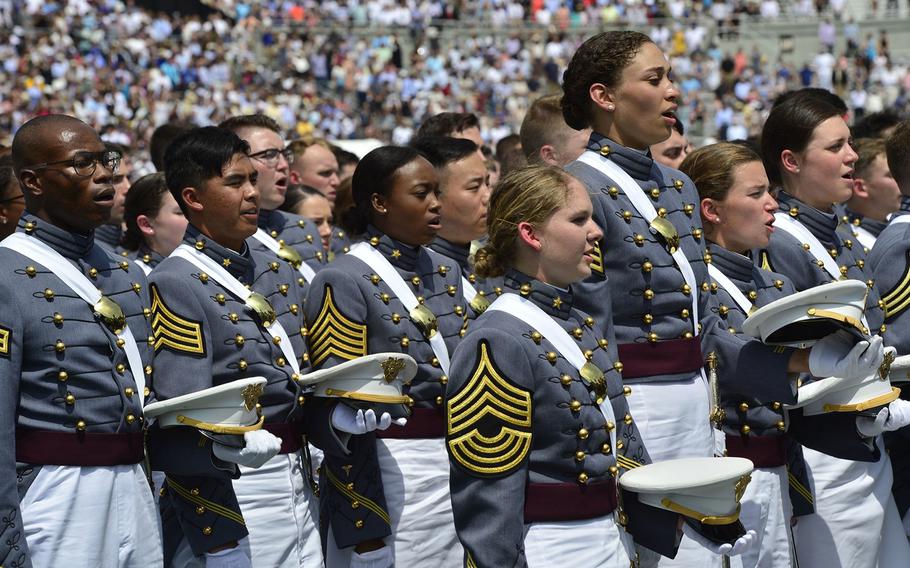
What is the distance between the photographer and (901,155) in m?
6.72

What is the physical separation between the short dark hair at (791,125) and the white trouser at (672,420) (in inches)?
67.0

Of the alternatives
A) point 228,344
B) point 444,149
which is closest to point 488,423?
point 228,344

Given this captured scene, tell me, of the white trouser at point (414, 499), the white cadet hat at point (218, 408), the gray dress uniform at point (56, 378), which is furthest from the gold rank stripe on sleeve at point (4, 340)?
the white trouser at point (414, 499)

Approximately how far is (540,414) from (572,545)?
409mm

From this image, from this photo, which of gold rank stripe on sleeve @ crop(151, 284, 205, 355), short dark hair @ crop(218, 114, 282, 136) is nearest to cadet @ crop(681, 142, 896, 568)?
gold rank stripe on sleeve @ crop(151, 284, 205, 355)

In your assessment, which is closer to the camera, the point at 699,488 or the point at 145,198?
the point at 699,488

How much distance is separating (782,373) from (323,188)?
498 cm

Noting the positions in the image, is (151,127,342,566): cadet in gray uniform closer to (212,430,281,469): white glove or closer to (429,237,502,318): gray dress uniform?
(212,430,281,469): white glove

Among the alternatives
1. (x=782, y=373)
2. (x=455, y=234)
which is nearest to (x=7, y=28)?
(x=455, y=234)

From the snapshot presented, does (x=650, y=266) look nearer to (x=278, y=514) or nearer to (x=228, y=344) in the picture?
(x=228, y=344)

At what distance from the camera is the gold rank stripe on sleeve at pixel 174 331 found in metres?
4.87

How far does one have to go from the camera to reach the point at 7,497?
410 cm

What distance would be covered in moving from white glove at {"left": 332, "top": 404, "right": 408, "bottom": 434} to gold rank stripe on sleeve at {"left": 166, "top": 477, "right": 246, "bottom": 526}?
0.51 meters

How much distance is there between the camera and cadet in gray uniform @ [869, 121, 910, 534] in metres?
6.16
